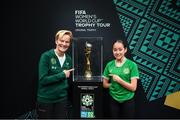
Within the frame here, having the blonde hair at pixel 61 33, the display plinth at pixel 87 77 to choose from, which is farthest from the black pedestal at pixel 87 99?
the blonde hair at pixel 61 33

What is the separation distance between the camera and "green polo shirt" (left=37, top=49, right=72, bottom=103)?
371cm

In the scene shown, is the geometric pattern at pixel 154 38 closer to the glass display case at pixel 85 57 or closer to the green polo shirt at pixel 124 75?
the green polo shirt at pixel 124 75

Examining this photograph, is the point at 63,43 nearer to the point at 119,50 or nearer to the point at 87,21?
the point at 87,21

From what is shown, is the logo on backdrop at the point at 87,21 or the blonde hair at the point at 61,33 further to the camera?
the logo on backdrop at the point at 87,21

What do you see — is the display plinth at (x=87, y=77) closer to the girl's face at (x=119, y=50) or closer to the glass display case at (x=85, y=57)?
the glass display case at (x=85, y=57)

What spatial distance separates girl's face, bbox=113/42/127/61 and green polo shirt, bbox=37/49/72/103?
68 cm

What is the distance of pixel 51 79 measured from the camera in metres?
3.67

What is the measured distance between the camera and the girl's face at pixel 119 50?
370 cm

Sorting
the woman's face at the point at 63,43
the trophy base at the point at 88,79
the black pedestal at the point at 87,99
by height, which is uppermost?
the woman's face at the point at 63,43

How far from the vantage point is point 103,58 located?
4.02 metres

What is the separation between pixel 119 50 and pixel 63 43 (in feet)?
2.48

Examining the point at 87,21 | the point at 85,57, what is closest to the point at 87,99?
the point at 85,57

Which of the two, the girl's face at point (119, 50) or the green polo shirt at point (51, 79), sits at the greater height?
the girl's face at point (119, 50)

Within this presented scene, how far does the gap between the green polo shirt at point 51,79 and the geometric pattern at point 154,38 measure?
1.05 metres
